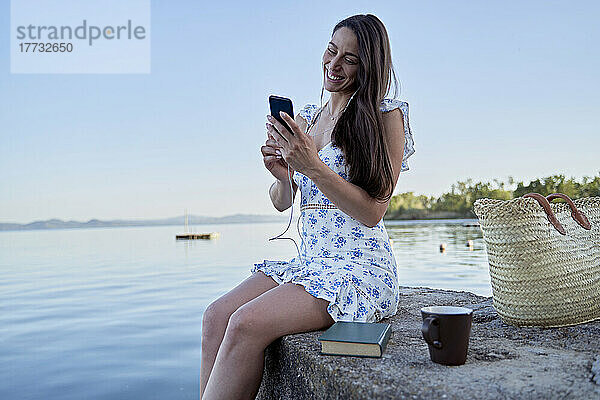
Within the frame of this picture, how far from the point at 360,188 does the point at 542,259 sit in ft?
2.09

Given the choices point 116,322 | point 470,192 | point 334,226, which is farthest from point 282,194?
point 470,192

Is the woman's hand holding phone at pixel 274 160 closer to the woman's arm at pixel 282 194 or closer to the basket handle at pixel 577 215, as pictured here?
the woman's arm at pixel 282 194

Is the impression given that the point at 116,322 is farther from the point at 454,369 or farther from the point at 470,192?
the point at 470,192

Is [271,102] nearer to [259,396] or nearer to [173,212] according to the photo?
[259,396]

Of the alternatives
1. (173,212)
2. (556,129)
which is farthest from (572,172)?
(173,212)

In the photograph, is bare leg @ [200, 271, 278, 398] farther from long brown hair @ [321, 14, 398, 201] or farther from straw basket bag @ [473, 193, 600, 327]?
straw basket bag @ [473, 193, 600, 327]

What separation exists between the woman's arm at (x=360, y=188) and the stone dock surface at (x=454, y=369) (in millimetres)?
403

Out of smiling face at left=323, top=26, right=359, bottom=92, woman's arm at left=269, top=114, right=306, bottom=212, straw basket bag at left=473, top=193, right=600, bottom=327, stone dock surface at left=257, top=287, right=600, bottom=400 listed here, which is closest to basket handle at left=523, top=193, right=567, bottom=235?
straw basket bag at left=473, top=193, right=600, bottom=327

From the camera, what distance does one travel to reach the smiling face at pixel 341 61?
190 centimetres

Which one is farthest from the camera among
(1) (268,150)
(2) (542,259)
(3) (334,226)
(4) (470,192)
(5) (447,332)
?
(4) (470,192)

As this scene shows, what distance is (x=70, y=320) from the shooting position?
667cm

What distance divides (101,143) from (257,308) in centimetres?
4195

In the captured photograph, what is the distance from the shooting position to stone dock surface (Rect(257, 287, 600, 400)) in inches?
44.5

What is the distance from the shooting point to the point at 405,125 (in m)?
1.91
